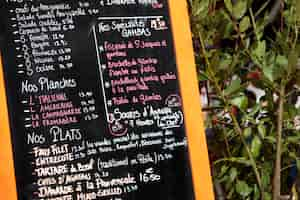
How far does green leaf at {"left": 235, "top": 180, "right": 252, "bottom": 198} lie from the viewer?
2.19 meters

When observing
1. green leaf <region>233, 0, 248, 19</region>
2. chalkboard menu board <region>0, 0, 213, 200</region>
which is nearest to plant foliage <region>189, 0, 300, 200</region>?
green leaf <region>233, 0, 248, 19</region>

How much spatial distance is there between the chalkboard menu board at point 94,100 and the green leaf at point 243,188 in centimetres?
25

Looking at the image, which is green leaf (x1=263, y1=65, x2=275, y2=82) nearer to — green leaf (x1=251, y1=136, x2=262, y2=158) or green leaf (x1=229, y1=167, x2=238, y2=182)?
green leaf (x1=251, y1=136, x2=262, y2=158)

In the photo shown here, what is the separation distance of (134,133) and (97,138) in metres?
0.13

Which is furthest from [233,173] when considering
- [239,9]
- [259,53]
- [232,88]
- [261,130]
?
[239,9]

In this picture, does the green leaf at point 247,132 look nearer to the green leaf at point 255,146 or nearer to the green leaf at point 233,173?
the green leaf at point 255,146

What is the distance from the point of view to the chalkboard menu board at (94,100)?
192 cm

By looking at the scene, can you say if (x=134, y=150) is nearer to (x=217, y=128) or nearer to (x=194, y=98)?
(x=194, y=98)

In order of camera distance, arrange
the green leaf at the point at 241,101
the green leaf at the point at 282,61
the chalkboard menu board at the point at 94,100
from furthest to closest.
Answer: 1. the green leaf at the point at 241,101
2. the green leaf at the point at 282,61
3. the chalkboard menu board at the point at 94,100

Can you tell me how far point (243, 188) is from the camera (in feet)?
7.21

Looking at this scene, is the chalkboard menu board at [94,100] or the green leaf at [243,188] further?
the green leaf at [243,188]

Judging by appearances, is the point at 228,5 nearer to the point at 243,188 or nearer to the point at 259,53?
the point at 259,53

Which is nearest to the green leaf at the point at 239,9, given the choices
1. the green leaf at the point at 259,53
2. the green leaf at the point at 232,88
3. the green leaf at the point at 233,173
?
the green leaf at the point at 259,53

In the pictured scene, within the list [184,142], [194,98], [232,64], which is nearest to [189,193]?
[184,142]
